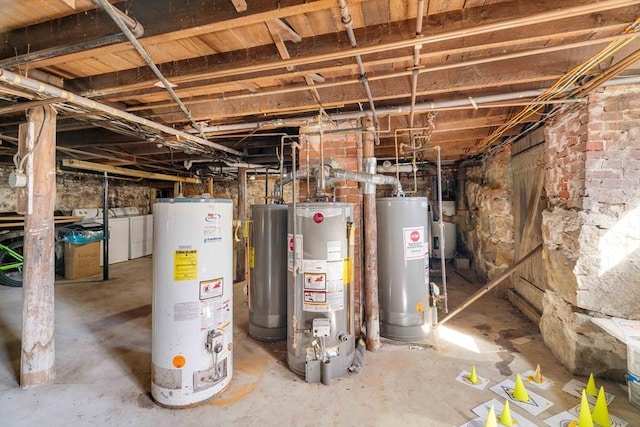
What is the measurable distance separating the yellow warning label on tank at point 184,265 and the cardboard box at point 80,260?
186 inches

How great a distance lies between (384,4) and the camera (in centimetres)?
140

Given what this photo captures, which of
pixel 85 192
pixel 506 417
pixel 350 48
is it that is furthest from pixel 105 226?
pixel 506 417

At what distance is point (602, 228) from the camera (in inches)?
80.0

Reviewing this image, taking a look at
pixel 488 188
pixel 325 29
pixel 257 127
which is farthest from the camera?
pixel 488 188

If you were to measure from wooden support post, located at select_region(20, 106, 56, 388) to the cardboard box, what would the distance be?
3.74 meters

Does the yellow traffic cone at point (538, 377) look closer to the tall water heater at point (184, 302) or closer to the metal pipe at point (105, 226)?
the tall water heater at point (184, 302)

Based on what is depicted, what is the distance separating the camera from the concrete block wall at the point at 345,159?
2.67 meters

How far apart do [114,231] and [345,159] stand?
5909 millimetres

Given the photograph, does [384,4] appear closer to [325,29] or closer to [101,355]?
[325,29]

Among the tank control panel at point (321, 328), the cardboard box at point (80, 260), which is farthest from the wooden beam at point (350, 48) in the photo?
the cardboard box at point (80, 260)

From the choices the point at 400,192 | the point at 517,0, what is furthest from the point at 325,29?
the point at 400,192

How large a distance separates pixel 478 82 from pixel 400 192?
1151 millimetres

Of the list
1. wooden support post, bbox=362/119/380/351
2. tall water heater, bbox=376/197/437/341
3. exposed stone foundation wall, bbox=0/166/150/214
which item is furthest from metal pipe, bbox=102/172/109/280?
tall water heater, bbox=376/197/437/341

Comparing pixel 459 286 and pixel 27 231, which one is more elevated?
pixel 27 231
